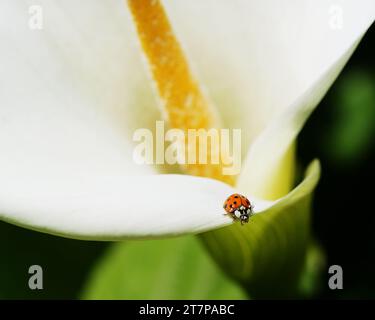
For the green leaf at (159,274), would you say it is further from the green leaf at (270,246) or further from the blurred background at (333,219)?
the green leaf at (270,246)

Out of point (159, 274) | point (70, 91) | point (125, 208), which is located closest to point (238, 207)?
point (125, 208)

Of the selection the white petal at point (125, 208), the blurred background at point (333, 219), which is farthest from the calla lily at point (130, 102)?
the blurred background at point (333, 219)

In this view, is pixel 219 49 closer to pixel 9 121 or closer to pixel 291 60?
pixel 291 60
